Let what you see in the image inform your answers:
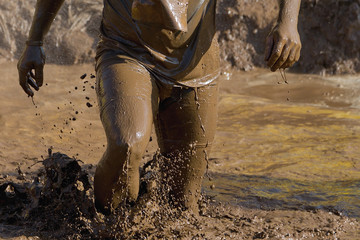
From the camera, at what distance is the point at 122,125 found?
2594 millimetres

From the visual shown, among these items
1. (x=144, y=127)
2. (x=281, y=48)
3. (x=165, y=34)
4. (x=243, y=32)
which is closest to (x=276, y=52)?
(x=281, y=48)

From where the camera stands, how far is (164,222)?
10.9 ft

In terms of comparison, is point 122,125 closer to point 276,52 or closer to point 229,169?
point 276,52

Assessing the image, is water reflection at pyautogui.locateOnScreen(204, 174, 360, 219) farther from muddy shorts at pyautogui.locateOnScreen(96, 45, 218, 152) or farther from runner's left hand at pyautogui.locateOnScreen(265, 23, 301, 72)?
runner's left hand at pyautogui.locateOnScreen(265, 23, 301, 72)

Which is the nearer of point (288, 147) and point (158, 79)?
point (158, 79)

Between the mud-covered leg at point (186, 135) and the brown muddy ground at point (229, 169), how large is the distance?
121 mm

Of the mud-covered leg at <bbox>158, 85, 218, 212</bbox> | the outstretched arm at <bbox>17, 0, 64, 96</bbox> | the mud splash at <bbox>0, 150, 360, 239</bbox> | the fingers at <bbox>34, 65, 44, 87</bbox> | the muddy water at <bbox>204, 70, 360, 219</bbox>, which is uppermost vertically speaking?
the outstretched arm at <bbox>17, 0, 64, 96</bbox>

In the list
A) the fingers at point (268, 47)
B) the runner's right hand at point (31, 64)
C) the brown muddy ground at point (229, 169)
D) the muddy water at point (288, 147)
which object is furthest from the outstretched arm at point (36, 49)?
the muddy water at point (288, 147)

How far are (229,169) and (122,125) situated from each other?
95.1 inches

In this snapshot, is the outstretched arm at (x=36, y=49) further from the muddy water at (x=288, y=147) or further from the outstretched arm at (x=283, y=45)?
the muddy water at (x=288, y=147)

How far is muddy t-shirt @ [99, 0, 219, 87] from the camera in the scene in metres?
2.75

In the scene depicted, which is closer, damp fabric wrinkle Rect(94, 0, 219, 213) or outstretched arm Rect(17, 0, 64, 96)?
damp fabric wrinkle Rect(94, 0, 219, 213)

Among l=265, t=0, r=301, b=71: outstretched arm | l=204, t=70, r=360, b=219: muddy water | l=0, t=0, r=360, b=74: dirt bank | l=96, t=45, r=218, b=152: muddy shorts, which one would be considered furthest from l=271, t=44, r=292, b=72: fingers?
l=0, t=0, r=360, b=74: dirt bank

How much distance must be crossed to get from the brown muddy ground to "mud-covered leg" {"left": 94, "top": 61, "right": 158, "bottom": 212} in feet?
0.68
